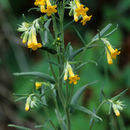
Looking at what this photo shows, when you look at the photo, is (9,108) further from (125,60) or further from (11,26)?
(125,60)

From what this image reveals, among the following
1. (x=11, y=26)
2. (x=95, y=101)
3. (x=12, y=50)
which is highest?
(x=11, y=26)

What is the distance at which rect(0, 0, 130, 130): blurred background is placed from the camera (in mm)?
4812

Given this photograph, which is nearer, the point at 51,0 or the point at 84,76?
the point at 51,0

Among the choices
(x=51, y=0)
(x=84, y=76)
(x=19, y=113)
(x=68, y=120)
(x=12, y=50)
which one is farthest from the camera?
(x=12, y=50)

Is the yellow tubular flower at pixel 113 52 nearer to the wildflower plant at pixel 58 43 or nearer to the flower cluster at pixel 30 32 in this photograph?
the wildflower plant at pixel 58 43

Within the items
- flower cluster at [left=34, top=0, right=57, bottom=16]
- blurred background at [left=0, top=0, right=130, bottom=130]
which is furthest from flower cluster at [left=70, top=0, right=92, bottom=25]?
blurred background at [left=0, top=0, right=130, bottom=130]

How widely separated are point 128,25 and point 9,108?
2.84 metres

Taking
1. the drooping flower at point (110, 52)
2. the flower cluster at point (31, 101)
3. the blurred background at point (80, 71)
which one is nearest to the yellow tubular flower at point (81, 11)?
the drooping flower at point (110, 52)

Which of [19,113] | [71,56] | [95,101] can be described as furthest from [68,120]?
[19,113]

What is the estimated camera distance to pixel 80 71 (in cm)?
502

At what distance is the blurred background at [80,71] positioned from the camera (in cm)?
481

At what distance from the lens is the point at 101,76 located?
5102 mm

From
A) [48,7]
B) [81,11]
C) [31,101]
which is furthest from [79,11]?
[31,101]

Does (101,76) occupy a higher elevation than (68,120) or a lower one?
higher
